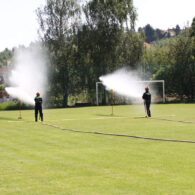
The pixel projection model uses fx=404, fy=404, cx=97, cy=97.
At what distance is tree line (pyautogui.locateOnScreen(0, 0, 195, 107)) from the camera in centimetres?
5378

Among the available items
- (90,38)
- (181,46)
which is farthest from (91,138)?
(181,46)

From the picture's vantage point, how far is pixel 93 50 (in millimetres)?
55750

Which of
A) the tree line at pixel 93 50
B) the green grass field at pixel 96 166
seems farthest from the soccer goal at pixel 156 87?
the green grass field at pixel 96 166

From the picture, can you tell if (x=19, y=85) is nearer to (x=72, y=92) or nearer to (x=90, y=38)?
(x=72, y=92)

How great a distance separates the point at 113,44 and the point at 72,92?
28.2 ft

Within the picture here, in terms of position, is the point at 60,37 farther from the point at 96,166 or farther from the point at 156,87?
the point at 96,166

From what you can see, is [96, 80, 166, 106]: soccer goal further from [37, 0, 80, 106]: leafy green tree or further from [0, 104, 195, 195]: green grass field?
[0, 104, 195, 195]: green grass field

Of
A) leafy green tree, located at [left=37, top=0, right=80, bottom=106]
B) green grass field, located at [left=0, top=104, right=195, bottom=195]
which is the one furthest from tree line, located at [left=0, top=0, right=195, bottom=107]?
green grass field, located at [left=0, top=104, right=195, bottom=195]

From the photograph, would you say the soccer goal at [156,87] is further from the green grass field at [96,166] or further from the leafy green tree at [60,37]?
the green grass field at [96,166]

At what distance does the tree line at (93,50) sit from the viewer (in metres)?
53.8

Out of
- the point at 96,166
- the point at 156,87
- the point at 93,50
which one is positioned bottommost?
the point at 96,166

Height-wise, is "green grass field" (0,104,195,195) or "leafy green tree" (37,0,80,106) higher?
"leafy green tree" (37,0,80,106)

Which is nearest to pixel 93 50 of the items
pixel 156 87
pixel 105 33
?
pixel 105 33

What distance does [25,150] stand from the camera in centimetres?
1374
